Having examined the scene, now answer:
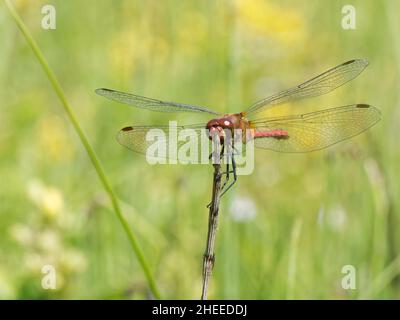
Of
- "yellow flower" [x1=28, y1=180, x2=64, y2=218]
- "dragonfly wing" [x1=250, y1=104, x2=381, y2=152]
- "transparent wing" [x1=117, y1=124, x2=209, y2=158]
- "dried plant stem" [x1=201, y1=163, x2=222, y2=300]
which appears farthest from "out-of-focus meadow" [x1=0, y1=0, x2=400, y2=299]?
"dried plant stem" [x1=201, y1=163, x2=222, y2=300]

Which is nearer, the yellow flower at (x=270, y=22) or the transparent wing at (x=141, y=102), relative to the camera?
the transparent wing at (x=141, y=102)

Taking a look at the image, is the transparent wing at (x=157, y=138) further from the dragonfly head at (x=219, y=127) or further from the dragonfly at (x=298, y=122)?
the dragonfly head at (x=219, y=127)

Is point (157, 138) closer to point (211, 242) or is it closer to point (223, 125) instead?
point (223, 125)

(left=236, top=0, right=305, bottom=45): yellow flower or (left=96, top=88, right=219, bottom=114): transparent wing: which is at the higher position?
(left=236, top=0, right=305, bottom=45): yellow flower

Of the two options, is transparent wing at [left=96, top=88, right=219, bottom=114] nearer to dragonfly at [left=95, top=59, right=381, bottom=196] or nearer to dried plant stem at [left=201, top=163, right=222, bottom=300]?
dragonfly at [left=95, top=59, right=381, bottom=196]

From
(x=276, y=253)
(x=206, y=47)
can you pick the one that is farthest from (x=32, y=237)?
(x=206, y=47)

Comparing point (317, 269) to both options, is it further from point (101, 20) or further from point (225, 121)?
point (101, 20)

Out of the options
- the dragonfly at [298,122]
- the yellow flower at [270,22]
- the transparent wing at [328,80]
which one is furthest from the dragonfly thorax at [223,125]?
the yellow flower at [270,22]
